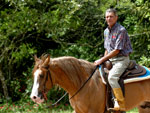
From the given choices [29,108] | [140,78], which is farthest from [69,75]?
[29,108]

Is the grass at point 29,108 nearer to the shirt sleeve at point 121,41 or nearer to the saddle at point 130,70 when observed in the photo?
the saddle at point 130,70

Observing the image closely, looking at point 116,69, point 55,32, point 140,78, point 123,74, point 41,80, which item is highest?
point 55,32

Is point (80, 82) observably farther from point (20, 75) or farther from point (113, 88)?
point (20, 75)

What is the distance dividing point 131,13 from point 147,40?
112 centimetres

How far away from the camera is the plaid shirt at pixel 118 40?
14.6 feet

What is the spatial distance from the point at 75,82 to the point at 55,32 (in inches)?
148

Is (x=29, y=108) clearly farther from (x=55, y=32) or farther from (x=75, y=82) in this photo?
(x=75, y=82)

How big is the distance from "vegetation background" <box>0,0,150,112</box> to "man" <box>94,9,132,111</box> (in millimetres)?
3007

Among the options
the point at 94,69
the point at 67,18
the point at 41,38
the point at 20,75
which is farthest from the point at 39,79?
the point at 20,75

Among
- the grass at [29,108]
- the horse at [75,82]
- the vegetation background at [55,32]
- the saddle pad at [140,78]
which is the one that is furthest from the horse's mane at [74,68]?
the grass at [29,108]

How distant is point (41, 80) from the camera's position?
13.4ft

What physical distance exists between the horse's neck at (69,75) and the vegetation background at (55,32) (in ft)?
10.7

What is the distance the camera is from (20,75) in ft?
33.9

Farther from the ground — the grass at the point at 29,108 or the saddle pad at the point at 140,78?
the saddle pad at the point at 140,78
